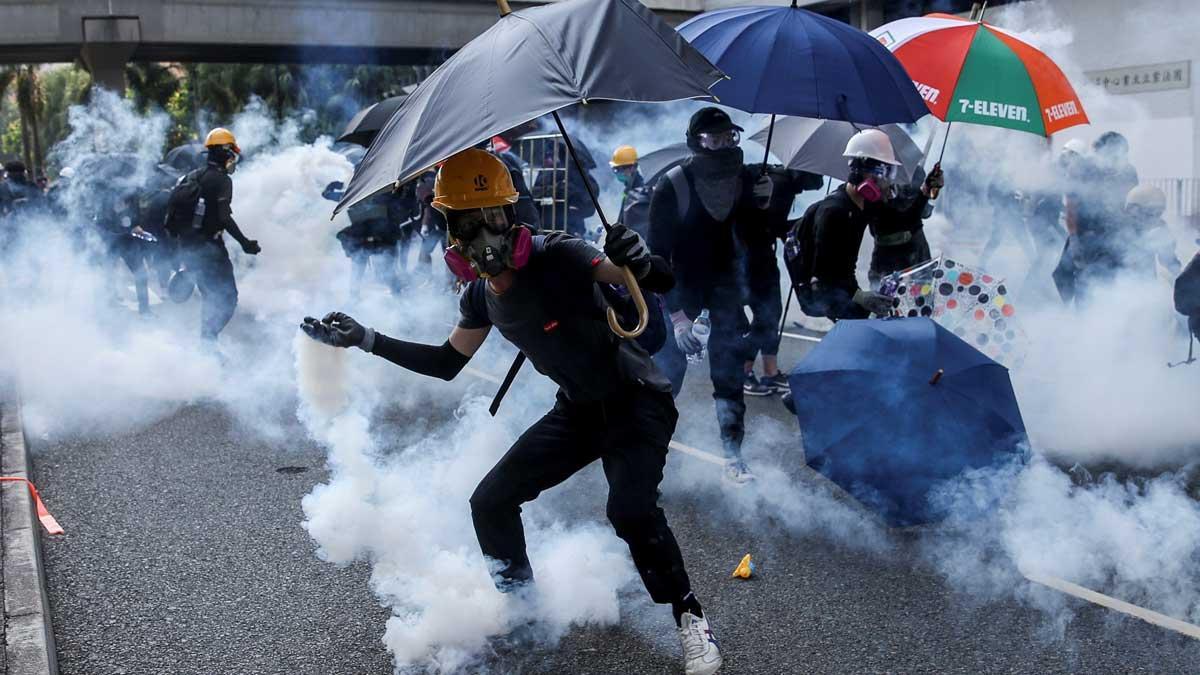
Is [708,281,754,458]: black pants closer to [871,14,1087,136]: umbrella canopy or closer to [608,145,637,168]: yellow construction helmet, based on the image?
[871,14,1087,136]: umbrella canopy

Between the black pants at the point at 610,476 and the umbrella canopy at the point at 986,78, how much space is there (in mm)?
2684

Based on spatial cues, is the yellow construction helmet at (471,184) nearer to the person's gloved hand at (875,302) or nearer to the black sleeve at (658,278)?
the black sleeve at (658,278)

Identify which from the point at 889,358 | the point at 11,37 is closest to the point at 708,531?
the point at 889,358

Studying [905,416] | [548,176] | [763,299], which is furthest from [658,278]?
[548,176]

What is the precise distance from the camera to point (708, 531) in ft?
16.0

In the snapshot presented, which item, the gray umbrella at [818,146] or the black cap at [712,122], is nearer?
the black cap at [712,122]

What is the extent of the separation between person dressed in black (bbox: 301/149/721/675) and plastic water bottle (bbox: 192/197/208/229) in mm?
5622

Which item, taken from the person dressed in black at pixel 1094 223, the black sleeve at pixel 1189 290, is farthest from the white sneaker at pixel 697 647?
the person dressed in black at pixel 1094 223

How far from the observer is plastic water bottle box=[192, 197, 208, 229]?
8.66m

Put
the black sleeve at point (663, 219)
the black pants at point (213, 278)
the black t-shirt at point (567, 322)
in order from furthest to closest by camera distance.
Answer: the black pants at point (213, 278), the black sleeve at point (663, 219), the black t-shirt at point (567, 322)

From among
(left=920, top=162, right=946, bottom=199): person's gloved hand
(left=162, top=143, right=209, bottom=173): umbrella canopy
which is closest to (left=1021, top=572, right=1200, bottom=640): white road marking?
(left=920, top=162, right=946, bottom=199): person's gloved hand

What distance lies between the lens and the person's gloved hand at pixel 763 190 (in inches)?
209

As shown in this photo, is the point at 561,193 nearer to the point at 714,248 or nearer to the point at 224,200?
the point at 224,200

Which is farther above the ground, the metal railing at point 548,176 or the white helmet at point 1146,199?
the white helmet at point 1146,199
